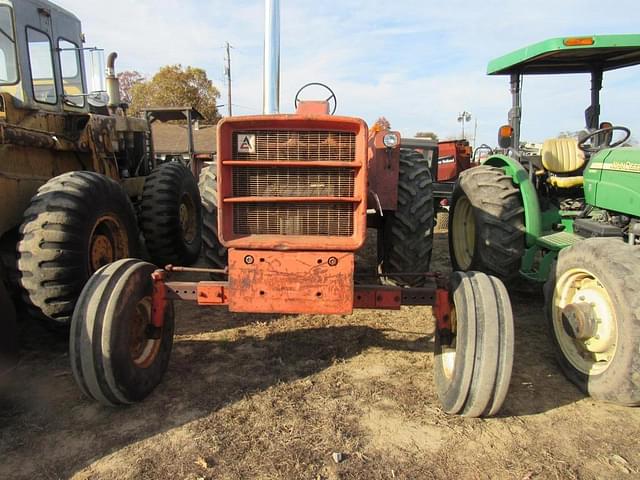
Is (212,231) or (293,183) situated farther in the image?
(212,231)

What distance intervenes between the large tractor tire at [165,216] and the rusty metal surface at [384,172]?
9.05ft

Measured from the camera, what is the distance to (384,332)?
14.6ft

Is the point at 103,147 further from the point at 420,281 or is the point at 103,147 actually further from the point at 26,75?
the point at 420,281

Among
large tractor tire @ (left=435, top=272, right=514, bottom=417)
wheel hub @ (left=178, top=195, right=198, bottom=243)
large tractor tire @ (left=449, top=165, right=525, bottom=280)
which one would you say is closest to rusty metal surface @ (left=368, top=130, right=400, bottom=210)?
large tractor tire @ (left=449, top=165, right=525, bottom=280)

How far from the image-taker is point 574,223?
15.1ft

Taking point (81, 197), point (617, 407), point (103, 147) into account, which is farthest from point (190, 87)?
point (617, 407)

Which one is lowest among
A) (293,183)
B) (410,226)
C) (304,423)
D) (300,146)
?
(304,423)

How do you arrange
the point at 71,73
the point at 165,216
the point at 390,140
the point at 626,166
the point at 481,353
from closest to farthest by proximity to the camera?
the point at 481,353 < the point at 626,166 < the point at 390,140 < the point at 71,73 < the point at 165,216

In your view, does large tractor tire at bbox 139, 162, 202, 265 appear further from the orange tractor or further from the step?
the step

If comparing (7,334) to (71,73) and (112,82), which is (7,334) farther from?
(112,82)

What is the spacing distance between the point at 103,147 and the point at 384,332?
3765 mm

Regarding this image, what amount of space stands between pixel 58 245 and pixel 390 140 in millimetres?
2758

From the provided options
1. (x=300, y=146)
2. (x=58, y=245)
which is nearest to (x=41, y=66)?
(x=58, y=245)

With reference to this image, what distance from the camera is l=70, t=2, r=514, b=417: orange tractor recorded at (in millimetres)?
2936
